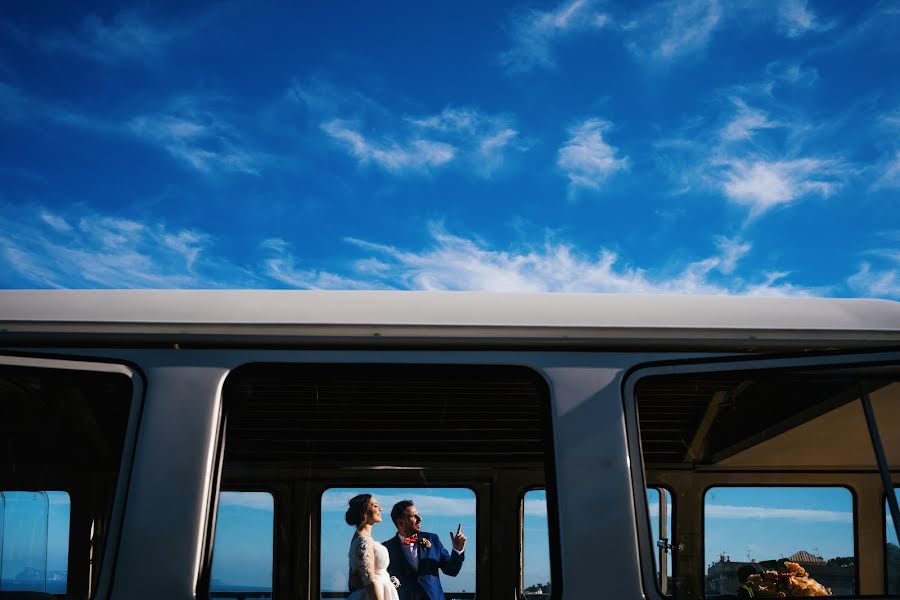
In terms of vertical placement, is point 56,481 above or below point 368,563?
above

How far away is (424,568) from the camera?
643cm

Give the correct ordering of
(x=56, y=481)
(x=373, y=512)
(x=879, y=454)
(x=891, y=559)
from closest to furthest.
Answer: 1. (x=879, y=454)
2. (x=56, y=481)
3. (x=373, y=512)
4. (x=891, y=559)

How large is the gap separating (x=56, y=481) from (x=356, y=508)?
6.93 feet

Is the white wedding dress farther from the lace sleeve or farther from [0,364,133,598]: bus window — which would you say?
[0,364,133,598]: bus window

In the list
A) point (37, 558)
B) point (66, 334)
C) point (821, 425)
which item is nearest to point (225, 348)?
point (66, 334)

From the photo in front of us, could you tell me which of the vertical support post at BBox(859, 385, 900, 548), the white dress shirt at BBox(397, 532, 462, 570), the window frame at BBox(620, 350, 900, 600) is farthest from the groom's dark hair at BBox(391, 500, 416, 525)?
the vertical support post at BBox(859, 385, 900, 548)

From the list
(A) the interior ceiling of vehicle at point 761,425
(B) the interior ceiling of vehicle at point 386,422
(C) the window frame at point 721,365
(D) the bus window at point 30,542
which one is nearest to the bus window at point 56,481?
(D) the bus window at point 30,542

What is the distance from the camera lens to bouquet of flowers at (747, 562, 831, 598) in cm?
537

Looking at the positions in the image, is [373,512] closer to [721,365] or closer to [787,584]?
[787,584]

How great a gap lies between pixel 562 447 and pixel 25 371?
202 cm

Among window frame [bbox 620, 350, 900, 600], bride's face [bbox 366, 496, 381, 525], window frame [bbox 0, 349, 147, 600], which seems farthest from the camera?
bride's face [bbox 366, 496, 381, 525]

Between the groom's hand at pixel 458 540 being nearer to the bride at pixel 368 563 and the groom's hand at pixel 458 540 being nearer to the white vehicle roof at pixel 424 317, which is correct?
the bride at pixel 368 563

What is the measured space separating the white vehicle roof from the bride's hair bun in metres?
3.15

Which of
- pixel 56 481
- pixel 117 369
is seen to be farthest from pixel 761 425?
pixel 56 481
